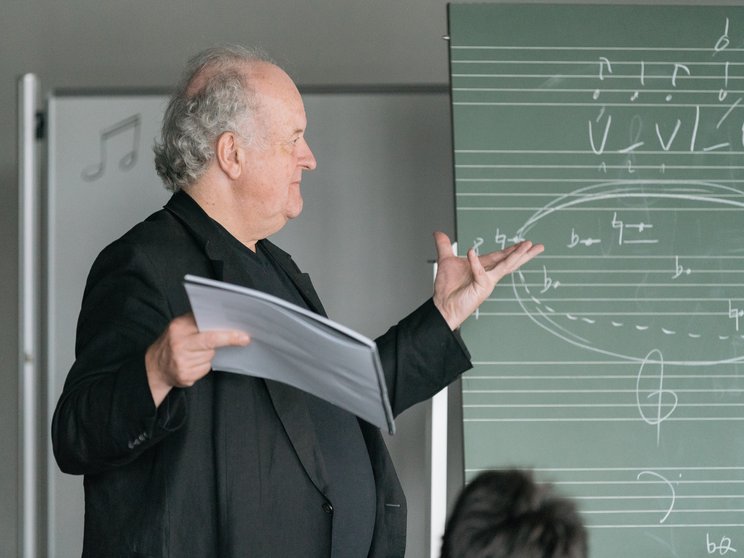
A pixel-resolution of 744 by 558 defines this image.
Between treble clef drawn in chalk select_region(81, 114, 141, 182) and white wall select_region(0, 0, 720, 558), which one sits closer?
treble clef drawn in chalk select_region(81, 114, 141, 182)

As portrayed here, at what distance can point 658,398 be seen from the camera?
2.28 metres

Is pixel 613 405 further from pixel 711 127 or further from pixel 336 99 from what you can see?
pixel 336 99

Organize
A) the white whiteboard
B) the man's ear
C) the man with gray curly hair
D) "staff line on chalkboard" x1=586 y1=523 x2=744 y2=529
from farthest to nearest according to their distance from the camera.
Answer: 1. the white whiteboard
2. "staff line on chalkboard" x1=586 y1=523 x2=744 y2=529
3. the man's ear
4. the man with gray curly hair

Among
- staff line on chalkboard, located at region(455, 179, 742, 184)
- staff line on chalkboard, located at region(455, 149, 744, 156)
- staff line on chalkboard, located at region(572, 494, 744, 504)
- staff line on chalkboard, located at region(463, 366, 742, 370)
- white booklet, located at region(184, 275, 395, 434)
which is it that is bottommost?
staff line on chalkboard, located at region(572, 494, 744, 504)

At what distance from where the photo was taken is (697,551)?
2246 millimetres

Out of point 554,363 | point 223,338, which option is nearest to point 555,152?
point 554,363

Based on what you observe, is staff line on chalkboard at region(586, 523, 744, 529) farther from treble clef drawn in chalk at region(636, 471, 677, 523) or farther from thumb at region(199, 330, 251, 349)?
thumb at region(199, 330, 251, 349)

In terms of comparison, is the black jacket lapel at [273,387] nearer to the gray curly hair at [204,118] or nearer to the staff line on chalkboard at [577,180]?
the gray curly hair at [204,118]

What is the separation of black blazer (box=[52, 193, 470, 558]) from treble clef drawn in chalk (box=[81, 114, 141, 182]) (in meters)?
1.32

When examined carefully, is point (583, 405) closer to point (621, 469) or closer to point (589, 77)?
point (621, 469)

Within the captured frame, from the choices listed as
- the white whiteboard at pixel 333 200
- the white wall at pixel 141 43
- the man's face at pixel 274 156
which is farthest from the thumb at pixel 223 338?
the white wall at pixel 141 43

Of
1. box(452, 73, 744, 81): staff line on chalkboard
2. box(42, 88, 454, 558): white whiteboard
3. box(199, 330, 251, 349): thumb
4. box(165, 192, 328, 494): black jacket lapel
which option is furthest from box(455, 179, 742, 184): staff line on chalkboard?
box(199, 330, 251, 349): thumb

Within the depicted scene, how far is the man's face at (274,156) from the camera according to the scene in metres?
1.61

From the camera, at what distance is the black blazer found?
1.35 m
